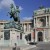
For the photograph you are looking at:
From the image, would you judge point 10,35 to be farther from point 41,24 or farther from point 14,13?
point 41,24

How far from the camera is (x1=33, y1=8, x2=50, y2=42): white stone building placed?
247 feet

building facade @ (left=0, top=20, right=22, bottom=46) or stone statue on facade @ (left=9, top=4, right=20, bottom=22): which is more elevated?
stone statue on facade @ (left=9, top=4, right=20, bottom=22)

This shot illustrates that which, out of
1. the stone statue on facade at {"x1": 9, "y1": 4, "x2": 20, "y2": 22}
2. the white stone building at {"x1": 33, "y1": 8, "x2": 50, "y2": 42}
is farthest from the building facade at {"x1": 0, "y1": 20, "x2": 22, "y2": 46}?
the white stone building at {"x1": 33, "y1": 8, "x2": 50, "y2": 42}

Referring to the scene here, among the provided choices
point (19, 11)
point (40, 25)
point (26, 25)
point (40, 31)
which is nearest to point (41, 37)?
point (40, 31)

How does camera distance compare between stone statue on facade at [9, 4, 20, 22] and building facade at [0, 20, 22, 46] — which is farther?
stone statue on facade at [9, 4, 20, 22]

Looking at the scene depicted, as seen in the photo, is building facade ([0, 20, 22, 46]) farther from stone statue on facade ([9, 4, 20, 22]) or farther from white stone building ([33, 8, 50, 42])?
white stone building ([33, 8, 50, 42])

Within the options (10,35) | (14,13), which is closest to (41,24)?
(14,13)

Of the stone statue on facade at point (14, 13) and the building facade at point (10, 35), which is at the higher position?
the stone statue on facade at point (14, 13)

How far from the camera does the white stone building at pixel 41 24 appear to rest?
2962 inches

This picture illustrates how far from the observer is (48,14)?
82.1m

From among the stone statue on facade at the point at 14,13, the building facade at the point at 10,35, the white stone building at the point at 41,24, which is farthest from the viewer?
the white stone building at the point at 41,24

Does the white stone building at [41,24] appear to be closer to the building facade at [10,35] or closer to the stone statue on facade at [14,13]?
the stone statue on facade at [14,13]

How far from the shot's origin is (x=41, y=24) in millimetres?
84375

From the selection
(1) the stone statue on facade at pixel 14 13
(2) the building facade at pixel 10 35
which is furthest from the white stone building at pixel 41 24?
(2) the building facade at pixel 10 35
